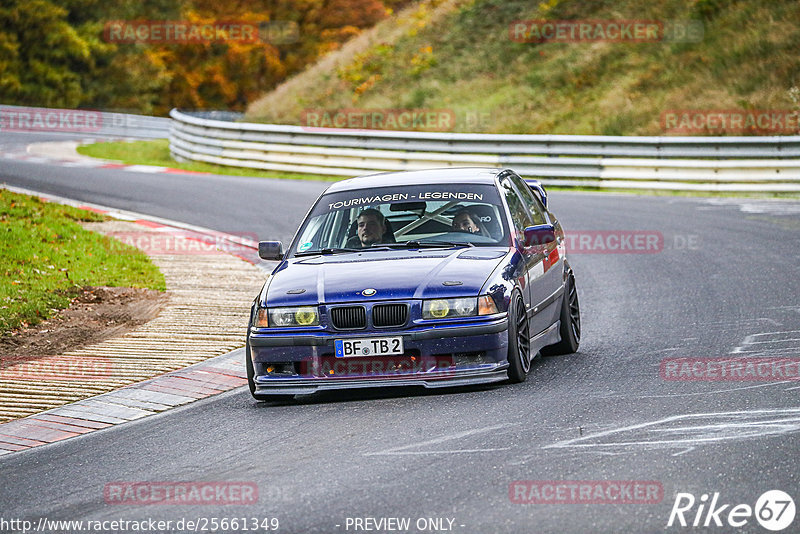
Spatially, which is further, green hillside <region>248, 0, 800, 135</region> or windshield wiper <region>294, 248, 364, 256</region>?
green hillside <region>248, 0, 800, 135</region>

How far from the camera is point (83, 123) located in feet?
145

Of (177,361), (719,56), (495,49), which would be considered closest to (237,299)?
(177,361)

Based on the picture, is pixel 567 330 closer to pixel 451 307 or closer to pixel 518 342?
pixel 518 342

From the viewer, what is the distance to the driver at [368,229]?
9.35 m

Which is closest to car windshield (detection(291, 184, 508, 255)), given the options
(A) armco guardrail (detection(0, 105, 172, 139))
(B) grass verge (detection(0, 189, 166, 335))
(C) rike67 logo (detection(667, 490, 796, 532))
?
(B) grass verge (detection(0, 189, 166, 335))

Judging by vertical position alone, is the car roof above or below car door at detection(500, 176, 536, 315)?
above

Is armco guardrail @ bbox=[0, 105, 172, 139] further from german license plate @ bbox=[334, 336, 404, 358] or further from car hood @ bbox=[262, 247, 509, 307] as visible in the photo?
german license plate @ bbox=[334, 336, 404, 358]

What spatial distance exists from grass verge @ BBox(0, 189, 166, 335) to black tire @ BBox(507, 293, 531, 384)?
511 cm

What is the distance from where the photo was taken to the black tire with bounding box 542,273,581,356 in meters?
9.79

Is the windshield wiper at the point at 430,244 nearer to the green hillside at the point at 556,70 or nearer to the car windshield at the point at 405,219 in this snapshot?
the car windshield at the point at 405,219

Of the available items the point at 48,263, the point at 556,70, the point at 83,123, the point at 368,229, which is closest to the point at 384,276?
the point at 368,229

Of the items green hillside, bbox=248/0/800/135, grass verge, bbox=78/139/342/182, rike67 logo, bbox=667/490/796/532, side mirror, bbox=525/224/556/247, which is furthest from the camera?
green hillside, bbox=248/0/800/135

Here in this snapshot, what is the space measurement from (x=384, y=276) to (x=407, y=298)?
1.11ft

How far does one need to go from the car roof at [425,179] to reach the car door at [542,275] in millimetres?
471
